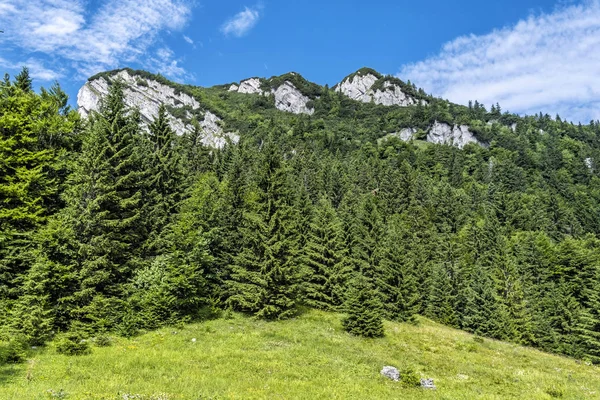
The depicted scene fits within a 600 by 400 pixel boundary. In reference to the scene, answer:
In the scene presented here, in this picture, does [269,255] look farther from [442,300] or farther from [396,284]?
[442,300]

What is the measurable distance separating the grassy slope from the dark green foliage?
1054mm

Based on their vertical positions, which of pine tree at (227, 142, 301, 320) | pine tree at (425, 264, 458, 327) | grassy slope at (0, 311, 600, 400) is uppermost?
pine tree at (227, 142, 301, 320)

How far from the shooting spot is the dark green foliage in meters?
28.2

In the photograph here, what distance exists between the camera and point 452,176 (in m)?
140

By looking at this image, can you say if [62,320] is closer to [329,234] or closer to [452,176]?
[329,234]

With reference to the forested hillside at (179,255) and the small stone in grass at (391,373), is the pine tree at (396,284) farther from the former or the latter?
the small stone in grass at (391,373)

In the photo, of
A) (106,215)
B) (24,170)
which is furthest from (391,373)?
(24,170)

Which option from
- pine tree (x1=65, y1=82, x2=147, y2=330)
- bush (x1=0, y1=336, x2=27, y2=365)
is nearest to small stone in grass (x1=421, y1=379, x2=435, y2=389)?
bush (x1=0, y1=336, x2=27, y2=365)

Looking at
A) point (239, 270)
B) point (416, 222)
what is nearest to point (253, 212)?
point (239, 270)

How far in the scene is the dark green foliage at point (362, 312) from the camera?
28156mm

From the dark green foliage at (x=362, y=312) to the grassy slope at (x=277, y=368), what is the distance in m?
1.05

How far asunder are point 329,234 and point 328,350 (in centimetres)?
1848

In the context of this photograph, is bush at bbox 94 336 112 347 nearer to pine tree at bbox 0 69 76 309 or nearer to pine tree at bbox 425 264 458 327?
pine tree at bbox 0 69 76 309

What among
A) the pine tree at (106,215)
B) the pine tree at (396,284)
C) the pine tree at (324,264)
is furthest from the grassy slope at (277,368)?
the pine tree at (396,284)
